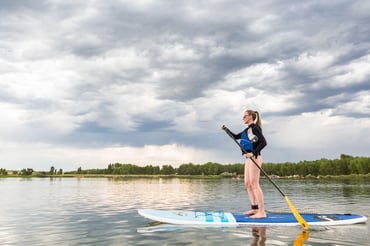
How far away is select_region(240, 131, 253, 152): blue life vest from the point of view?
1126 cm

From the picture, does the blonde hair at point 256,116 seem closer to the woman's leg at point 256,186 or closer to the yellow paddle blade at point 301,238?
the woman's leg at point 256,186

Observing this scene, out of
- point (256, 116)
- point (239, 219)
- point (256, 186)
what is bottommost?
point (239, 219)

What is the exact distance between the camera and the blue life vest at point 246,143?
11258 mm

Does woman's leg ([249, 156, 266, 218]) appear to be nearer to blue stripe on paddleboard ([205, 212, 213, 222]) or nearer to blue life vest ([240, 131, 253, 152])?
blue life vest ([240, 131, 253, 152])

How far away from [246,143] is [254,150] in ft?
1.45

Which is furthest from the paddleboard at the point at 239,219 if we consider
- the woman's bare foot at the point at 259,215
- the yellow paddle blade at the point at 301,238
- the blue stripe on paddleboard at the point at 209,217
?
the yellow paddle blade at the point at 301,238

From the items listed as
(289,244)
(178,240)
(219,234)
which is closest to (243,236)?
(219,234)

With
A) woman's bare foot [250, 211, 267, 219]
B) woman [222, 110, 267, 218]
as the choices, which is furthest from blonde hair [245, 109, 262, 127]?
woman's bare foot [250, 211, 267, 219]

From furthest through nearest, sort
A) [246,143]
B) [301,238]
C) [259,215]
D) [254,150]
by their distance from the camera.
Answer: [246,143] < [259,215] < [254,150] < [301,238]

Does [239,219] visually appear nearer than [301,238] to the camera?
No

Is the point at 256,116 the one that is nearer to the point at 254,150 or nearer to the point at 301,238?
the point at 254,150

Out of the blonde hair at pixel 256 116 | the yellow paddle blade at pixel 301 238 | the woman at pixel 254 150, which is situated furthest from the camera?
the blonde hair at pixel 256 116

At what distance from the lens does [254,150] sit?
36.3 feet

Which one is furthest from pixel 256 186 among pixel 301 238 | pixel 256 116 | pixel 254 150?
pixel 256 116
